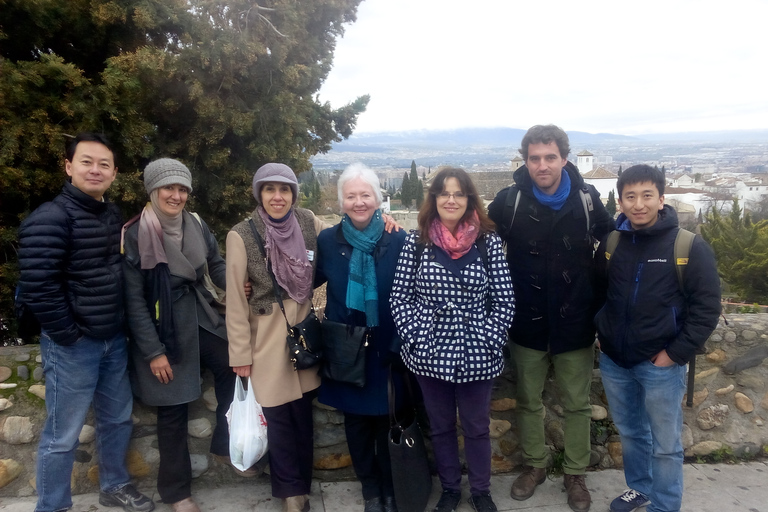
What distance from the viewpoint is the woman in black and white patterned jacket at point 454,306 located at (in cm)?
237

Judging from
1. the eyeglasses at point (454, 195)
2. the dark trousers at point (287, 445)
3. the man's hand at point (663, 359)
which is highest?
the eyeglasses at point (454, 195)

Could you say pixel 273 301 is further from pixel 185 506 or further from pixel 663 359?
pixel 663 359

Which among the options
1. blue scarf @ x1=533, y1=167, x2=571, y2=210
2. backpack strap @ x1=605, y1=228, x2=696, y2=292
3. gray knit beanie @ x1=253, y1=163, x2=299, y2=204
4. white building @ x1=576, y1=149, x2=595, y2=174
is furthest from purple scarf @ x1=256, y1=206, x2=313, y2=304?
white building @ x1=576, y1=149, x2=595, y2=174

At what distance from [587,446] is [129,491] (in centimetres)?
259

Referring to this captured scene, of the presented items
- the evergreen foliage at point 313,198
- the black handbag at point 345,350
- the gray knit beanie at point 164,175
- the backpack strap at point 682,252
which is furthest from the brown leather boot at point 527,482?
the evergreen foliage at point 313,198

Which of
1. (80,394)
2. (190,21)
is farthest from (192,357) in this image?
(190,21)

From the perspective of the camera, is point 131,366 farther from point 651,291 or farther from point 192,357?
point 651,291

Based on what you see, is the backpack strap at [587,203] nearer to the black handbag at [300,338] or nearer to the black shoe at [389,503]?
the black handbag at [300,338]

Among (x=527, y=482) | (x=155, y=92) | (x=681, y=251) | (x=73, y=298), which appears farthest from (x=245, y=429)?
(x=155, y=92)

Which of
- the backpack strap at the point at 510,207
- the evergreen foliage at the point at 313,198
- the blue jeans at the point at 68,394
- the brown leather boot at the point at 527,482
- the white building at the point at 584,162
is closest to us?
the blue jeans at the point at 68,394

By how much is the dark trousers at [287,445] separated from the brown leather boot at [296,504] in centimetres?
3

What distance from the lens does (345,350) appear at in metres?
2.50

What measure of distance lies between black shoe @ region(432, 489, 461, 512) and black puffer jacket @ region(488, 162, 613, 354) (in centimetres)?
93

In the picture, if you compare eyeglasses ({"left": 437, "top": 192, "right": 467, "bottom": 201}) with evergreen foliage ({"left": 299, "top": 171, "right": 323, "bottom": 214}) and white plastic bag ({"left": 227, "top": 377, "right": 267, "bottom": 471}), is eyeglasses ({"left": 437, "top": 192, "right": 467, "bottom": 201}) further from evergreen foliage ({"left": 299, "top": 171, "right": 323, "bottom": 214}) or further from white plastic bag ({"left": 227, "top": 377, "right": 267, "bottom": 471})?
evergreen foliage ({"left": 299, "top": 171, "right": 323, "bottom": 214})
